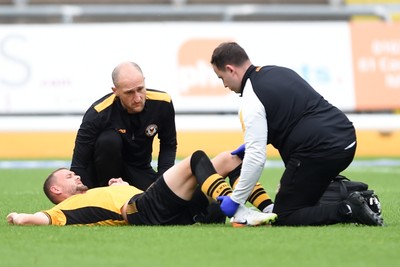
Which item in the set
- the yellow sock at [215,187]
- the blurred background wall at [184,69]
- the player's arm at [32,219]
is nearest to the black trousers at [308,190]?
the yellow sock at [215,187]

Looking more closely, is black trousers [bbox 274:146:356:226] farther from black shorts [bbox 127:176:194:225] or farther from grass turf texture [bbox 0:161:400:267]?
black shorts [bbox 127:176:194:225]

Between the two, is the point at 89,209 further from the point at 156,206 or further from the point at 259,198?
the point at 259,198

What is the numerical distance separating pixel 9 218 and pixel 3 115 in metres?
9.30

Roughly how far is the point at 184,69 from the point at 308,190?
9592mm

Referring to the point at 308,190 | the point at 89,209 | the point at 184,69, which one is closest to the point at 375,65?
the point at 184,69

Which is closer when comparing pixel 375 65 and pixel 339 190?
pixel 339 190

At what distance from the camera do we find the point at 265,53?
693 inches

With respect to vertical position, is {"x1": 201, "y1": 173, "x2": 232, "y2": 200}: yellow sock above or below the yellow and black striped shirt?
above

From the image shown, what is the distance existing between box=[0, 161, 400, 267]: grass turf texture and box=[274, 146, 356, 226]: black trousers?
0.17m

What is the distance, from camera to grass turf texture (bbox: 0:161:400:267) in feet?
20.4

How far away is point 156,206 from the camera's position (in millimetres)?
7996

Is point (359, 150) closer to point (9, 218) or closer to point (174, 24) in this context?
point (174, 24)

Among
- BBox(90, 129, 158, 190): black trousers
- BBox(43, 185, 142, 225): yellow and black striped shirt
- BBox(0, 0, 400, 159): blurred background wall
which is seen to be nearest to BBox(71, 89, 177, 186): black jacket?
BBox(90, 129, 158, 190): black trousers

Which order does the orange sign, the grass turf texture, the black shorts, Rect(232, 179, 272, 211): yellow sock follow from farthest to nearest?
the orange sign
Rect(232, 179, 272, 211): yellow sock
the black shorts
the grass turf texture
